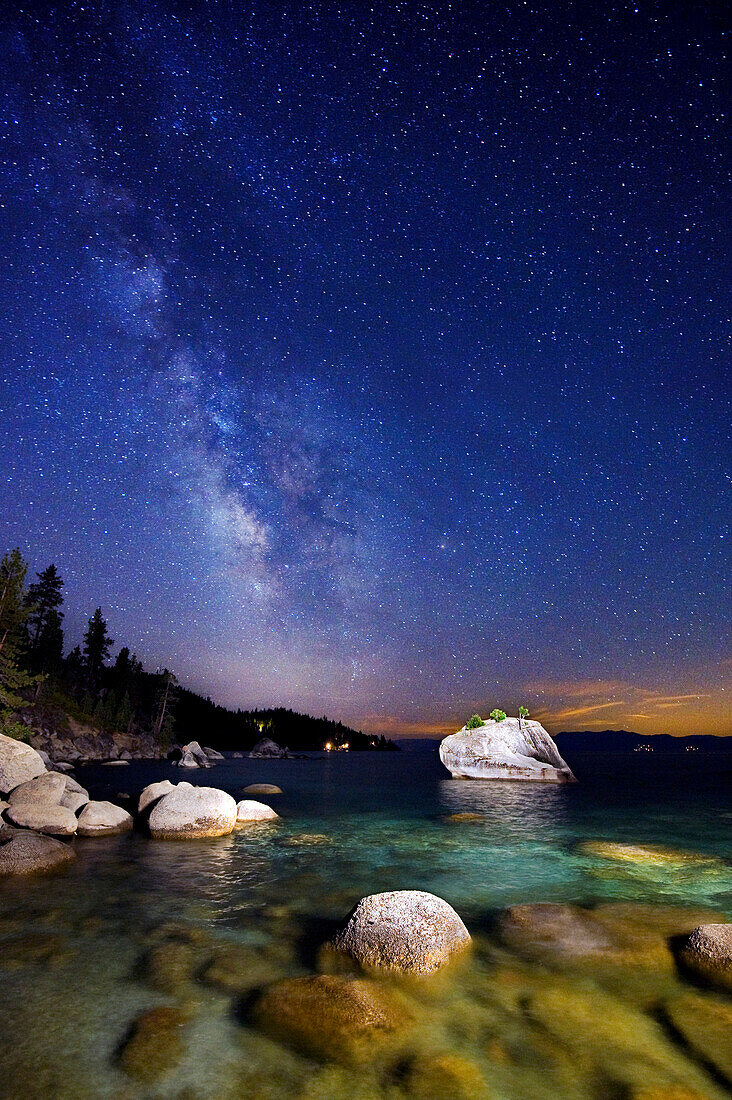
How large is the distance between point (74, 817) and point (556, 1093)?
18093 mm

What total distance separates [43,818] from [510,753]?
43.7 metres

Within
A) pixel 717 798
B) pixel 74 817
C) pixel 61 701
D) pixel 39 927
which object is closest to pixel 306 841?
pixel 74 817

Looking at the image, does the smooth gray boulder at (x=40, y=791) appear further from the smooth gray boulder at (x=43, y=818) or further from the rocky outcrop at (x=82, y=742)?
the rocky outcrop at (x=82, y=742)

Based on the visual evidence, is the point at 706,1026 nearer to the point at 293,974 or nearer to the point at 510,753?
the point at 293,974

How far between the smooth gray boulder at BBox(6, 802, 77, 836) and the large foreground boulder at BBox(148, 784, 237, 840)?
2652mm

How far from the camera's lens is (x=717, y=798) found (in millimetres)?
47594

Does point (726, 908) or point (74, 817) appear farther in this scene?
point (74, 817)

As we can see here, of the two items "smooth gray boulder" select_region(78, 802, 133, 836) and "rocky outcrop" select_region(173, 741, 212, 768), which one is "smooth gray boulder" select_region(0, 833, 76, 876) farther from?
"rocky outcrop" select_region(173, 741, 212, 768)

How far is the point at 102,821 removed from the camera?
19344 mm

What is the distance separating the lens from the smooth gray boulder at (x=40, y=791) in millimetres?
18969

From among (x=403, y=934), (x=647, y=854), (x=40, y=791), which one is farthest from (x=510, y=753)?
(x=403, y=934)

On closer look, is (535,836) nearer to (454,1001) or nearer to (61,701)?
(454,1001)

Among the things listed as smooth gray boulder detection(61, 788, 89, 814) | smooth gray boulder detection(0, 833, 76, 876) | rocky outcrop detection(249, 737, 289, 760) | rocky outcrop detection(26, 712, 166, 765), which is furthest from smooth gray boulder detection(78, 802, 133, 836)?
rocky outcrop detection(249, 737, 289, 760)

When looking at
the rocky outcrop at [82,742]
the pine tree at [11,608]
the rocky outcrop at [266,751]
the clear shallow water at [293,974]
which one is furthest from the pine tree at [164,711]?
the clear shallow water at [293,974]
